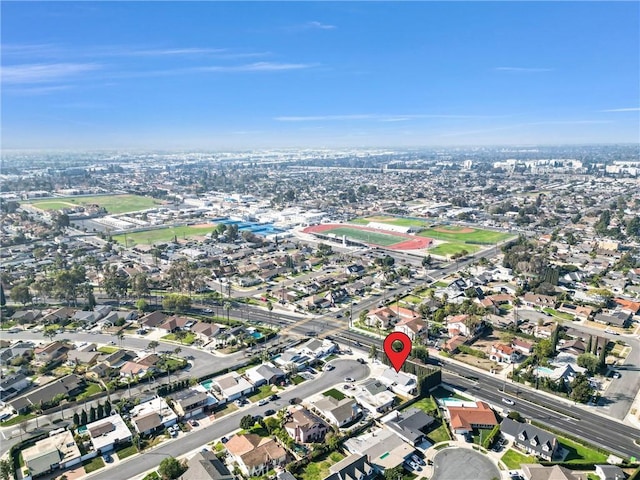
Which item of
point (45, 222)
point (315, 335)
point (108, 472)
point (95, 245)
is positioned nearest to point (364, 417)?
point (315, 335)

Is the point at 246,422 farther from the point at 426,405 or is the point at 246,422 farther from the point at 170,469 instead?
the point at 426,405

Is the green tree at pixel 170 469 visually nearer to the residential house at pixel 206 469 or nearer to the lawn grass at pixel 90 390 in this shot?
the residential house at pixel 206 469

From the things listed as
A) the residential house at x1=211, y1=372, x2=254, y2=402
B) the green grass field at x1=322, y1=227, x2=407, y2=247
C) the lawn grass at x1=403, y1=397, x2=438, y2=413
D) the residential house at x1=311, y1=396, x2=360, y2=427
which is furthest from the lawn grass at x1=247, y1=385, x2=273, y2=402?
the green grass field at x1=322, y1=227, x2=407, y2=247

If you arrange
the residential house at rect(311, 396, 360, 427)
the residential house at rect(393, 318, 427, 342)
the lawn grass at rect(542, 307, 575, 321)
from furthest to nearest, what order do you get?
the lawn grass at rect(542, 307, 575, 321)
the residential house at rect(393, 318, 427, 342)
the residential house at rect(311, 396, 360, 427)

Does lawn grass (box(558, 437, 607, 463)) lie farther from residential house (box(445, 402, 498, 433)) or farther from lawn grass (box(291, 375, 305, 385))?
lawn grass (box(291, 375, 305, 385))

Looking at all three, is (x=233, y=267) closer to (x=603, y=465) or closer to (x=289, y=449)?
(x=289, y=449)

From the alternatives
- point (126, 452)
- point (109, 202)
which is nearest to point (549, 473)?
point (126, 452)
